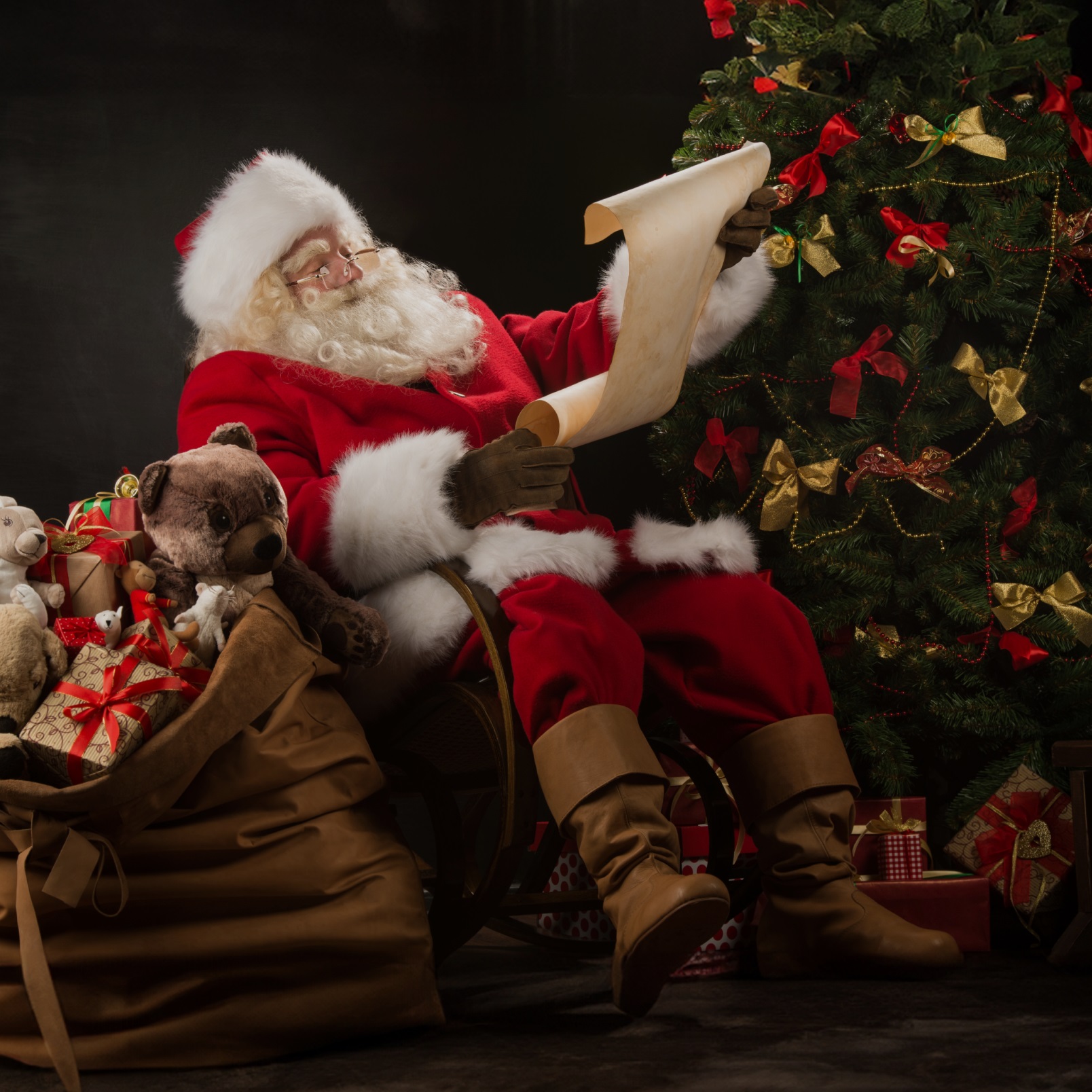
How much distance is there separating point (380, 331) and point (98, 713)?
1021 mm

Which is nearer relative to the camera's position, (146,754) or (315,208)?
(146,754)

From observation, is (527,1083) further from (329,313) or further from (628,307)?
(329,313)

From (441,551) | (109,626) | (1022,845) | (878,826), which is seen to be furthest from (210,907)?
(1022,845)

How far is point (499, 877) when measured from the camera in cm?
166

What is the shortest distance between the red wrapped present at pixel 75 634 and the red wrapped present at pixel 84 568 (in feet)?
0.14

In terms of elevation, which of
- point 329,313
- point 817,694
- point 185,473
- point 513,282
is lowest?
point 817,694

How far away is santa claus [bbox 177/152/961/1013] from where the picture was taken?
155 cm

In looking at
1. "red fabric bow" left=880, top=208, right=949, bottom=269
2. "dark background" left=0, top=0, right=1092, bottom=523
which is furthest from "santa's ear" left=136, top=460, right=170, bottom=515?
"red fabric bow" left=880, top=208, right=949, bottom=269

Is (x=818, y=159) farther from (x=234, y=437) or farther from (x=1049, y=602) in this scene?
(x=234, y=437)

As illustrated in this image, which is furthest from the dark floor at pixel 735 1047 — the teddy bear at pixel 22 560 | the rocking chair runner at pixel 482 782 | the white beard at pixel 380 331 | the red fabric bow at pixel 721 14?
the red fabric bow at pixel 721 14

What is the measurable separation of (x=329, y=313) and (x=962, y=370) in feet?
4.13

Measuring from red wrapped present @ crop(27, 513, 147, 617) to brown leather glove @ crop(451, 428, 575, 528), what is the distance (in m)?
0.52

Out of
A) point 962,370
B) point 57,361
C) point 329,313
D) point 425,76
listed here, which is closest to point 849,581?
point 962,370

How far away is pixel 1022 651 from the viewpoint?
216cm
